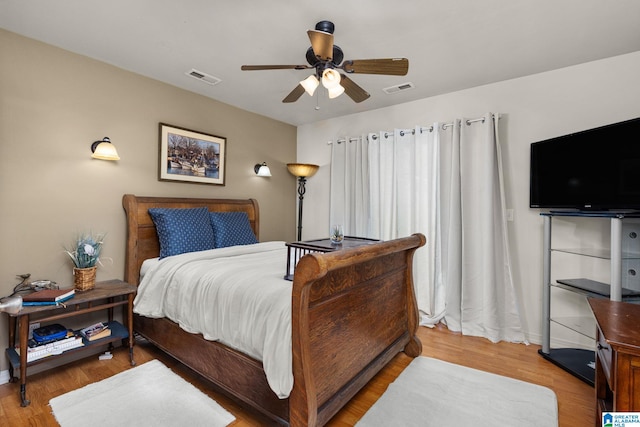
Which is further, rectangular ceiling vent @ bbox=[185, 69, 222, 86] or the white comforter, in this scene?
rectangular ceiling vent @ bbox=[185, 69, 222, 86]

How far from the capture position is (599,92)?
8.71ft

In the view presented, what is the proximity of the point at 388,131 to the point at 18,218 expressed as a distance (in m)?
3.73

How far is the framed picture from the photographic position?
3.16m

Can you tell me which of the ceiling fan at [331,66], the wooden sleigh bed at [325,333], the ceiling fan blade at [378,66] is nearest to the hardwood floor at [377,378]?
the wooden sleigh bed at [325,333]

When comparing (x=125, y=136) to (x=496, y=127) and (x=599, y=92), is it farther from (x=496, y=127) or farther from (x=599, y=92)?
(x=599, y=92)

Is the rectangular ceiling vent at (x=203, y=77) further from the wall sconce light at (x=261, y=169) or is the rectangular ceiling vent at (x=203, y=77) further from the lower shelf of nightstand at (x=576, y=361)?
the lower shelf of nightstand at (x=576, y=361)

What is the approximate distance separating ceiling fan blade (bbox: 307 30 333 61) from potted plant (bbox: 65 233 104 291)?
7.60ft

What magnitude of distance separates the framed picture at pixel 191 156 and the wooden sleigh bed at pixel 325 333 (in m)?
0.58

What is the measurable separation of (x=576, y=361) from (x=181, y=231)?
11.8 feet

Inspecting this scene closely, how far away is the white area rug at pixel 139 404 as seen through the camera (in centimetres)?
179

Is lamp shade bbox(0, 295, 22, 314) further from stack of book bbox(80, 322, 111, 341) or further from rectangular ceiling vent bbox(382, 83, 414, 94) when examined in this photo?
rectangular ceiling vent bbox(382, 83, 414, 94)

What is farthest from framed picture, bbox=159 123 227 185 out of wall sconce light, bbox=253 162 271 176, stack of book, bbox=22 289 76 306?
stack of book, bbox=22 289 76 306

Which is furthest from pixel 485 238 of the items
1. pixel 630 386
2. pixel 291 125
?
pixel 291 125

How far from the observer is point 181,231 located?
2.83m
